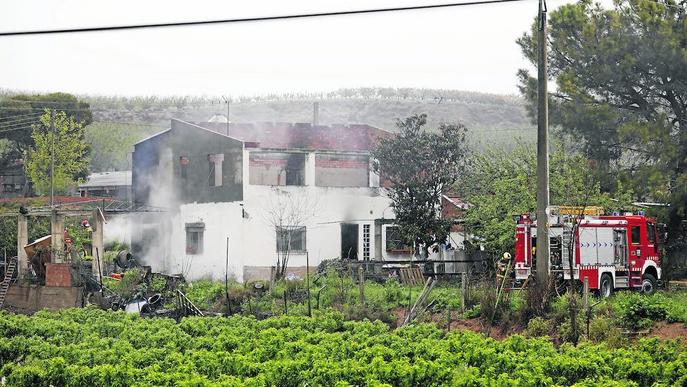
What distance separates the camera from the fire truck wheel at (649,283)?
2946cm

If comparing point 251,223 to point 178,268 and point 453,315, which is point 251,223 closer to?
point 178,268

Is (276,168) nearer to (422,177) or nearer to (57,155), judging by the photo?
(422,177)

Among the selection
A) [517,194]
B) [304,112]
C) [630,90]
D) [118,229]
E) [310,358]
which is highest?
[304,112]

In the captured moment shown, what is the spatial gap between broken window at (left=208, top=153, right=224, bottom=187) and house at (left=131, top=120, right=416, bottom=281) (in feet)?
0.13

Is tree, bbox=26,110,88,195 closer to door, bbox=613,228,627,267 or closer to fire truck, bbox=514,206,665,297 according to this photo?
fire truck, bbox=514,206,665,297

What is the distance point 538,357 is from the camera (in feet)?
58.5

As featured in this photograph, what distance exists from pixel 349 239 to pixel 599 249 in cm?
1548

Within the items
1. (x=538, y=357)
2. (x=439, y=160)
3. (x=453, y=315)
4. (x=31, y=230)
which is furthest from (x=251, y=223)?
(x=538, y=357)

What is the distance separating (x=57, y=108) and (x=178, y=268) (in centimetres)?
2272

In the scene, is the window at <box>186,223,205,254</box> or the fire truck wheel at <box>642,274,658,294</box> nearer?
the fire truck wheel at <box>642,274,658,294</box>

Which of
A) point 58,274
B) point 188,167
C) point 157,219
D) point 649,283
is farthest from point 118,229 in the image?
point 649,283

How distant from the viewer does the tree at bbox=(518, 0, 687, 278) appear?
3528 cm

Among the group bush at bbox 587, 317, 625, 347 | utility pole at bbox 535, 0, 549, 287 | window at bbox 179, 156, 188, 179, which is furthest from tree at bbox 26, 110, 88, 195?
bush at bbox 587, 317, 625, 347

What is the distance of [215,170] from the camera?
41.6 metres
